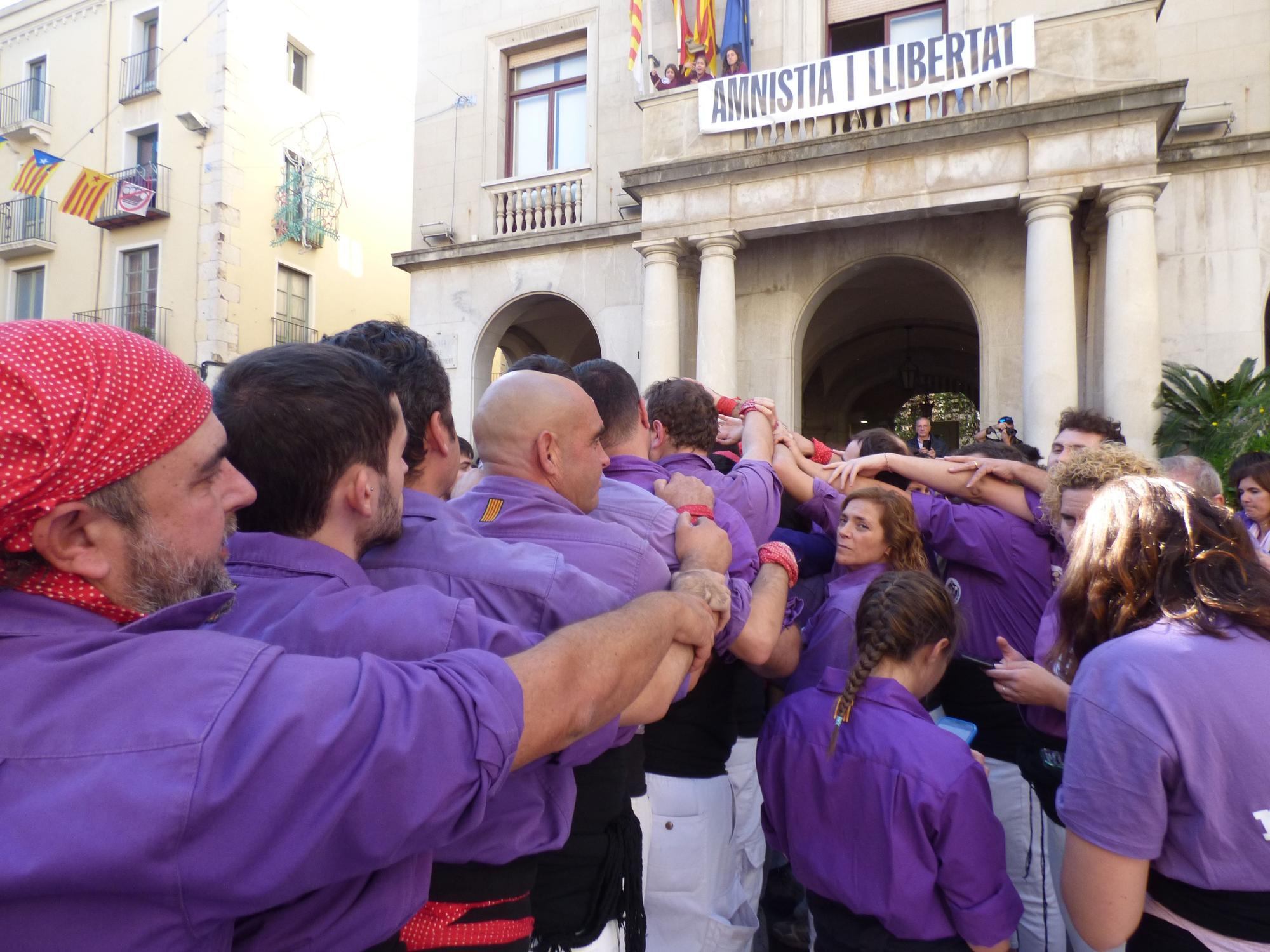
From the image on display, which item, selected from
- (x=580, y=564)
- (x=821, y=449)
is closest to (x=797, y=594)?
(x=821, y=449)

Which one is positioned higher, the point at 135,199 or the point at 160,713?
the point at 135,199

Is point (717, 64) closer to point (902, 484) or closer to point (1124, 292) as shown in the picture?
point (1124, 292)

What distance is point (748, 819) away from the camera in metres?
3.43

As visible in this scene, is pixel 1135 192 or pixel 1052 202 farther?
pixel 1052 202

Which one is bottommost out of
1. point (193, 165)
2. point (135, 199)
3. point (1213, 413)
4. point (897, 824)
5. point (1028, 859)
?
point (1028, 859)

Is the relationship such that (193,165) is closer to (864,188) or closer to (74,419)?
(864,188)

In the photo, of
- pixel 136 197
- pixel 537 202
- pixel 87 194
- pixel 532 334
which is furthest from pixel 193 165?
pixel 537 202

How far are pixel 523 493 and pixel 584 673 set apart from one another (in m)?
0.79

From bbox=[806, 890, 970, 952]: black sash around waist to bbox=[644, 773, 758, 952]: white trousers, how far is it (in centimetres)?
46

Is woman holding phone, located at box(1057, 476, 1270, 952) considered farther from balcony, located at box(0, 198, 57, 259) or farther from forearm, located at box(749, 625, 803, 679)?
balcony, located at box(0, 198, 57, 259)

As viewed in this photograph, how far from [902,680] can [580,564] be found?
113 centimetres

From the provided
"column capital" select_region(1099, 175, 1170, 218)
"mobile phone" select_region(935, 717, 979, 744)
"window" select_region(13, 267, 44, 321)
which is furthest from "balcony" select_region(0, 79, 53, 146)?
"mobile phone" select_region(935, 717, 979, 744)

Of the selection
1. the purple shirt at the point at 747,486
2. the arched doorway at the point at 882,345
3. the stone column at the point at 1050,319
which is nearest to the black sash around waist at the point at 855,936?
the purple shirt at the point at 747,486

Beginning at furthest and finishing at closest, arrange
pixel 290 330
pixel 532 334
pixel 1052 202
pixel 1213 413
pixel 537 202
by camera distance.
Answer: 1. pixel 290 330
2. pixel 532 334
3. pixel 537 202
4. pixel 1052 202
5. pixel 1213 413
